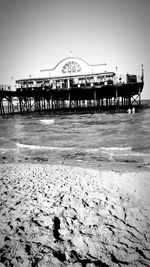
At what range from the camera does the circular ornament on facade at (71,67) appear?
40.9m

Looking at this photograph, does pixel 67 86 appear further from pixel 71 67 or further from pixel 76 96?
pixel 71 67

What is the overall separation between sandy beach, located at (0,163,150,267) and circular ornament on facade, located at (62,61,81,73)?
41.4 m

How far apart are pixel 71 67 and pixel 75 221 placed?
43.4m

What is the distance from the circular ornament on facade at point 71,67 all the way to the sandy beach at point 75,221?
136 feet

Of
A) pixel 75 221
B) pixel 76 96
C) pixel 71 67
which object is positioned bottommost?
pixel 75 221

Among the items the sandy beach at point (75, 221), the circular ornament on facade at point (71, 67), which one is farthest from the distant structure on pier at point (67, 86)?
the sandy beach at point (75, 221)

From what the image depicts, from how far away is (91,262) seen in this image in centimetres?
149

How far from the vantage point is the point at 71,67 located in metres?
41.3

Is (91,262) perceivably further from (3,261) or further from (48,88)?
(48,88)

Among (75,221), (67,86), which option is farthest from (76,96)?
(75,221)

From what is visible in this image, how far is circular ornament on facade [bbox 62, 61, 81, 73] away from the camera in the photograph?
1612 inches

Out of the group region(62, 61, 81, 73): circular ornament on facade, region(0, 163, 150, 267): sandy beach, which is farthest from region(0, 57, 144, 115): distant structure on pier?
region(0, 163, 150, 267): sandy beach

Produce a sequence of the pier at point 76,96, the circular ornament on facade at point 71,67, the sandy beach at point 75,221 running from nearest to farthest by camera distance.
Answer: the sandy beach at point 75,221 < the pier at point 76,96 < the circular ornament on facade at point 71,67

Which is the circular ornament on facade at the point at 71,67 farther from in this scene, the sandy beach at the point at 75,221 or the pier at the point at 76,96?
the sandy beach at the point at 75,221
